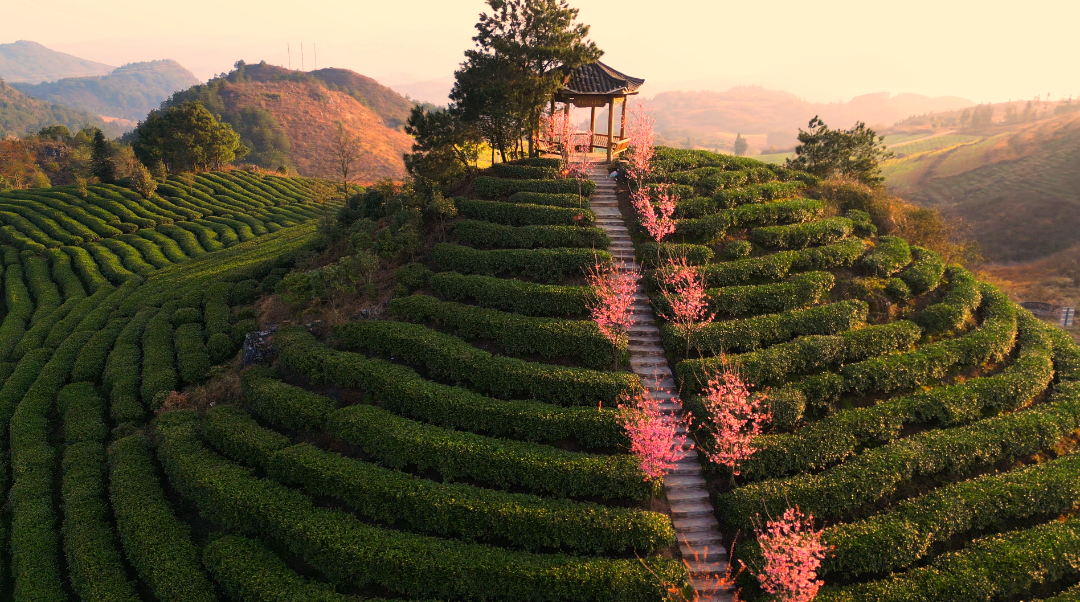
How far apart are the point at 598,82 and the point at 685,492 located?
25956 millimetres

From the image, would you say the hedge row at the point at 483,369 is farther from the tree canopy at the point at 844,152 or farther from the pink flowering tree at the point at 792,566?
the tree canopy at the point at 844,152

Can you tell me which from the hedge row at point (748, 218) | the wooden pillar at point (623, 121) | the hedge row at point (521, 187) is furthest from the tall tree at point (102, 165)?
the hedge row at point (748, 218)

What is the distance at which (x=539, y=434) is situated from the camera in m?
16.5

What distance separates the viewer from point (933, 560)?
538 inches

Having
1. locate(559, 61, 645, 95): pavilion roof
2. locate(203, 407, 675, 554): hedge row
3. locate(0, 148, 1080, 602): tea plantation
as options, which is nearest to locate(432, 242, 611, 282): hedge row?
locate(0, 148, 1080, 602): tea plantation

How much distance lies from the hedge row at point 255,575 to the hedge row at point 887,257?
25746mm

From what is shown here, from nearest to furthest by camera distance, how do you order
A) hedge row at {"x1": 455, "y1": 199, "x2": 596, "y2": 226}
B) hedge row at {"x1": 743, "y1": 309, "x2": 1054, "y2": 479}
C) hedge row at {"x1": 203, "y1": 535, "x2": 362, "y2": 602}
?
hedge row at {"x1": 203, "y1": 535, "x2": 362, "y2": 602}, hedge row at {"x1": 743, "y1": 309, "x2": 1054, "y2": 479}, hedge row at {"x1": 455, "y1": 199, "x2": 596, "y2": 226}

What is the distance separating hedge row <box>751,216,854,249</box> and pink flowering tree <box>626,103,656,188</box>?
707cm

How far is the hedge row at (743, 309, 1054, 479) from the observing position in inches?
621

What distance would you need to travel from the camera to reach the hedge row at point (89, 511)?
14672mm

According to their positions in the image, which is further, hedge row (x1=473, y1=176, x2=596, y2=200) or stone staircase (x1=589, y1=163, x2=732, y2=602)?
hedge row (x1=473, y1=176, x2=596, y2=200)

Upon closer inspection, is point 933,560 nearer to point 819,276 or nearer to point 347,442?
point 819,276

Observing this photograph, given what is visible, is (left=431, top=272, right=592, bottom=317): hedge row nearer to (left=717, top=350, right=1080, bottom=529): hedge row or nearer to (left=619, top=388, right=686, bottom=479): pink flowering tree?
(left=619, top=388, right=686, bottom=479): pink flowering tree

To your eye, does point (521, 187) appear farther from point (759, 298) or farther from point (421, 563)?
point (421, 563)
